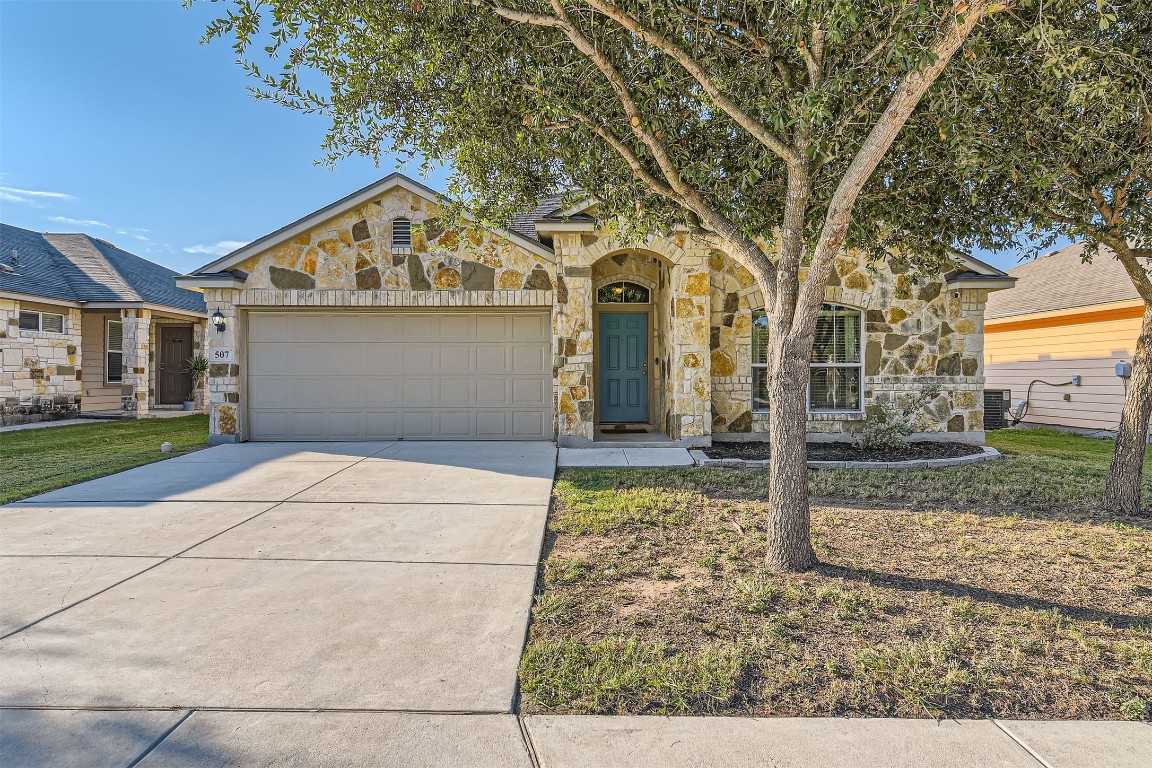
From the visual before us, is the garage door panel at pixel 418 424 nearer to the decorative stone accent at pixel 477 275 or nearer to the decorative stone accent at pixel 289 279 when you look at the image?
the decorative stone accent at pixel 477 275

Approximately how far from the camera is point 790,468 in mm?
4184

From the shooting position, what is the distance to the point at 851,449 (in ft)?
30.8

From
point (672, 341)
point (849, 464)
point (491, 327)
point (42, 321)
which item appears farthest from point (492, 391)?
point (42, 321)

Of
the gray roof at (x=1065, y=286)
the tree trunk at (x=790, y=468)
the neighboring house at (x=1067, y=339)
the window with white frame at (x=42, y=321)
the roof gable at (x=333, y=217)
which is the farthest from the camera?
the window with white frame at (x=42, y=321)

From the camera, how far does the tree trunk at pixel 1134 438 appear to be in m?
5.62

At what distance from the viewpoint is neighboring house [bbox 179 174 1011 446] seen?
9.46 meters

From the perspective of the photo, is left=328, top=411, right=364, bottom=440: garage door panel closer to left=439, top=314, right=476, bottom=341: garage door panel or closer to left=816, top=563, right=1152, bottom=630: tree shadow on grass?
left=439, top=314, right=476, bottom=341: garage door panel

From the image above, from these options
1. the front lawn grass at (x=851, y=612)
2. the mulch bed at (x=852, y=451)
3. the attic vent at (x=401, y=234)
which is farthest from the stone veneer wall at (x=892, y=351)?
the attic vent at (x=401, y=234)

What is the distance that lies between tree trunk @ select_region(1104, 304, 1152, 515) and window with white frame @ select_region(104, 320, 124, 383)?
65.1 ft

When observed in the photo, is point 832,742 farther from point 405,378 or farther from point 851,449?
point 405,378

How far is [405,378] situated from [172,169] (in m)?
8.65

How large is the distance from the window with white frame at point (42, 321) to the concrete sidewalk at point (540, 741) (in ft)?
49.3

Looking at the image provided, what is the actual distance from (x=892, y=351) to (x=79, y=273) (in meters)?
19.1

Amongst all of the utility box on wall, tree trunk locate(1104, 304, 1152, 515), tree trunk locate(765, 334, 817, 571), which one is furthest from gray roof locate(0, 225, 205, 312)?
the utility box on wall
